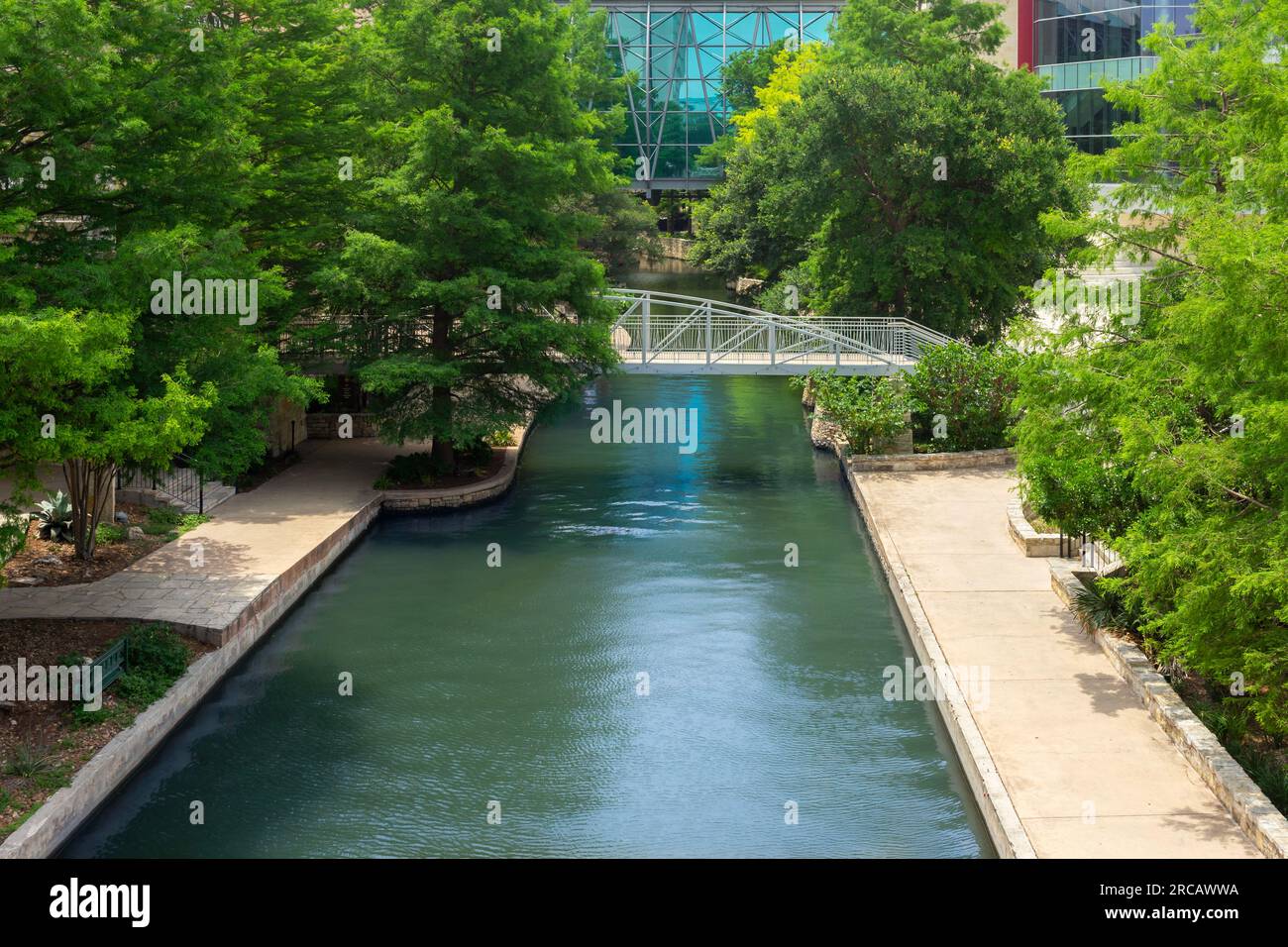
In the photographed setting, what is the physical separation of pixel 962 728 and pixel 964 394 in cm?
1733

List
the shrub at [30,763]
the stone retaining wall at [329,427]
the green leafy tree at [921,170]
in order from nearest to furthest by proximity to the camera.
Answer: the shrub at [30,763] < the stone retaining wall at [329,427] < the green leafy tree at [921,170]

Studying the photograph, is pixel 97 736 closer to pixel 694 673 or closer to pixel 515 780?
pixel 515 780

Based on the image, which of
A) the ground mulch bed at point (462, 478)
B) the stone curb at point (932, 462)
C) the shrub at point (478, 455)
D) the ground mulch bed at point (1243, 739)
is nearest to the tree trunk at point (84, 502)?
the ground mulch bed at point (462, 478)

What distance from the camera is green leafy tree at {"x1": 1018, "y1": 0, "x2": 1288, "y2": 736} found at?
12680 mm

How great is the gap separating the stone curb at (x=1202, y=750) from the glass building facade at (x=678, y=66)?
79.4 meters

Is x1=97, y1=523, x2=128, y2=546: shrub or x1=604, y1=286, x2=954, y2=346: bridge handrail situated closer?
x1=97, y1=523, x2=128, y2=546: shrub

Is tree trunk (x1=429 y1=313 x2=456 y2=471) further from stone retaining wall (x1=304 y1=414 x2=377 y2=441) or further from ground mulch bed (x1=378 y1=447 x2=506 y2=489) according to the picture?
stone retaining wall (x1=304 y1=414 x2=377 y2=441)

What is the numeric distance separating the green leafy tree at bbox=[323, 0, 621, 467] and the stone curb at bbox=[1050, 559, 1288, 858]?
547 inches

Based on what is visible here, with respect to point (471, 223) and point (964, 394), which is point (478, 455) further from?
point (964, 394)

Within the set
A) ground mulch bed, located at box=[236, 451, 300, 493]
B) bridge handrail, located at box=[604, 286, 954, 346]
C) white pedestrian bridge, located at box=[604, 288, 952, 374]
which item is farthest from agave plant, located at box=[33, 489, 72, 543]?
white pedestrian bridge, located at box=[604, 288, 952, 374]

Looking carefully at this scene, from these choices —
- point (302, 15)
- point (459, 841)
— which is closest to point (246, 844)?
point (459, 841)

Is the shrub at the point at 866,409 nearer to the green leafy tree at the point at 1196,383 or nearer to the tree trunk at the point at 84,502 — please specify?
the green leafy tree at the point at 1196,383

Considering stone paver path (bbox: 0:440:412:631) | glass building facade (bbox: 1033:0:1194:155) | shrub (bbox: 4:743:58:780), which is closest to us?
shrub (bbox: 4:743:58:780)

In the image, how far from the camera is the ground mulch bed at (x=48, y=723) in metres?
13.7
